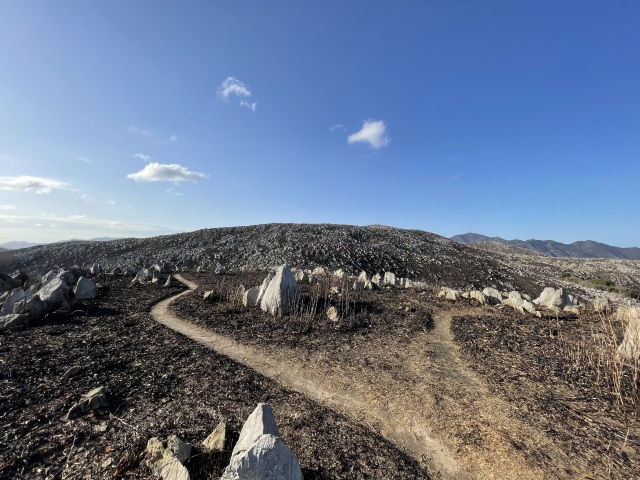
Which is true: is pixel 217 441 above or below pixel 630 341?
below

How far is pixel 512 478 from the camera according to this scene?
5.08 metres

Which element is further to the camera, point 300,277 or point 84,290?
point 300,277

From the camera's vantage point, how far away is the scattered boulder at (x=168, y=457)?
174 inches

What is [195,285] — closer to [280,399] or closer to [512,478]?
[280,399]

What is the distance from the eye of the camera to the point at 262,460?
396cm

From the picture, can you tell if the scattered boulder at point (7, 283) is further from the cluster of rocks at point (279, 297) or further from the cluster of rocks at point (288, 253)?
the cluster of rocks at point (279, 297)

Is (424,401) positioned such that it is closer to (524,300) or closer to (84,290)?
(524,300)

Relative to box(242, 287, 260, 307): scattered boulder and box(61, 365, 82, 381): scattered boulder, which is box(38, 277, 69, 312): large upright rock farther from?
box(242, 287, 260, 307): scattered boulder

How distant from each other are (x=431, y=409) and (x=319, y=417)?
8.59ft

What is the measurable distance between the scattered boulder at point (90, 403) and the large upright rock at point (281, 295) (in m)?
7.56

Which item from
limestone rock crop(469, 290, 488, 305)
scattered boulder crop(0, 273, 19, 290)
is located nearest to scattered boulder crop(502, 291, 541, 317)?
limestone rock crop(469, 290, 488, 305)

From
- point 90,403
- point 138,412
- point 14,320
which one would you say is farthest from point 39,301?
point 138,412

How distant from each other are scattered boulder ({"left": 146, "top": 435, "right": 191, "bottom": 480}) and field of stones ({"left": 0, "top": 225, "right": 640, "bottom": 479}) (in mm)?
A: 22

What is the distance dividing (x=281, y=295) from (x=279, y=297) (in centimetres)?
13
